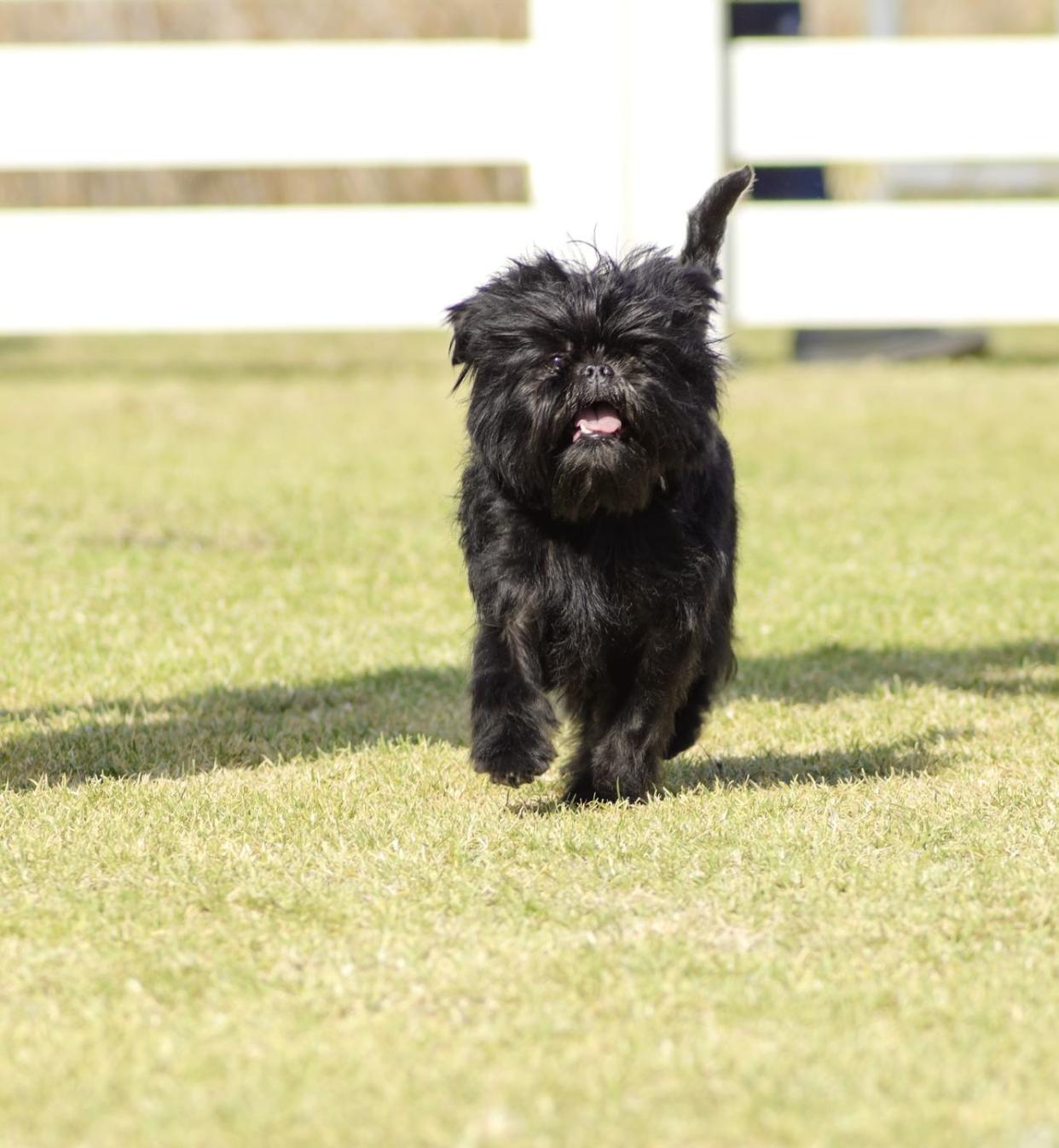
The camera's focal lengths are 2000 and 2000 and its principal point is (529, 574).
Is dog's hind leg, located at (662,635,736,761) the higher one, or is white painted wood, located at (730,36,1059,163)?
white painted wood, located at (730,36,1059,163)

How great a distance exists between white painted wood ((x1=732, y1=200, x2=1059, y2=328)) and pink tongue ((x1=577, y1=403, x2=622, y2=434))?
11.4 meters

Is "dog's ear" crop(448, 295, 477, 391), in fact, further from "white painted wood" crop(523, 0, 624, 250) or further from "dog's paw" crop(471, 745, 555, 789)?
"white painted wood" crop(523, 0, 624, 250)

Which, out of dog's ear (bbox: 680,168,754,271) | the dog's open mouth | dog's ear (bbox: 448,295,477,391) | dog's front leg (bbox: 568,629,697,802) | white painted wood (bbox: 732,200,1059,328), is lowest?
white painted wood (bbox: 732,200,1059,328)

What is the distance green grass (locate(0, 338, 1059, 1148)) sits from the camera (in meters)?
3.07

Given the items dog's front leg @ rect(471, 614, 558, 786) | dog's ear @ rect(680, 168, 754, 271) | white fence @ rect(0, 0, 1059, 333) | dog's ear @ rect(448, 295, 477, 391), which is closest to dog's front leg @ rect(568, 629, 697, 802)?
dog's front leg @ rect(471, 614, 558, 786)

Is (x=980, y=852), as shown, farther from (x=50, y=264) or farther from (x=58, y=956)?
(x=50, y=264)

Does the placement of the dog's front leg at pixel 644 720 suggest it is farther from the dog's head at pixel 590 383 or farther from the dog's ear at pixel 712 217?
the dog's ear at pixel 712 217

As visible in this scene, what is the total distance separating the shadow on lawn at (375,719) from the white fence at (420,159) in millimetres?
9166

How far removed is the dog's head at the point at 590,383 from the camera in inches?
178

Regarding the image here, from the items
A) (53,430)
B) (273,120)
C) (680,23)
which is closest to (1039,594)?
(53,430)

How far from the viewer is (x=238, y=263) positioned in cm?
1591

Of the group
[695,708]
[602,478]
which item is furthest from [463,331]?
[695,708]

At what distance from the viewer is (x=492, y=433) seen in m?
4.65

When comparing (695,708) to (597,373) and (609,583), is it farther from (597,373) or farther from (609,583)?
(597,373)
